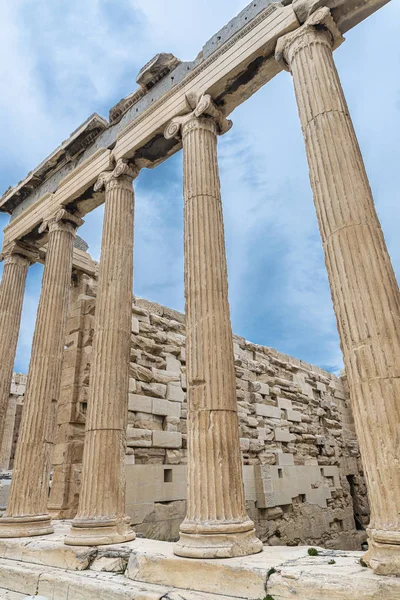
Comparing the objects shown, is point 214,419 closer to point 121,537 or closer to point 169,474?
point 121,537

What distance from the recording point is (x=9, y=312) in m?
10.8

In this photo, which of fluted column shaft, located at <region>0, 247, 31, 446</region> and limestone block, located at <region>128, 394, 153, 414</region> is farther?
fluted column shaft, located at <region>0, 247, 31, 446</region>

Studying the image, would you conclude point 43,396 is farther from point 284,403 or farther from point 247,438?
point 284,403

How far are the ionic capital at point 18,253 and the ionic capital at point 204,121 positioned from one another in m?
5.67

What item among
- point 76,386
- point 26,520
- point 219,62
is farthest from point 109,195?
point 26,520

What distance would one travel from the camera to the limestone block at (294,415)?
42.9 feet

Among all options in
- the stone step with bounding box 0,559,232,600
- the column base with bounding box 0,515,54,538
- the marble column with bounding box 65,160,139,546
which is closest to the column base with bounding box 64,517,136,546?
the marble column with bounding box 65,160,139,546

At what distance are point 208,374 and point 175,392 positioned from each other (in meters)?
4.35

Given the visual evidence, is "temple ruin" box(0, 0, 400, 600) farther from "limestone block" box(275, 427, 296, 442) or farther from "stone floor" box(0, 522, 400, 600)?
"limestone block" box(275, 427, 296, 442)

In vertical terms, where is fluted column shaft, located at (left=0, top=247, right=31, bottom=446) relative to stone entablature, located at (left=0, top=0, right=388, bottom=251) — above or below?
below

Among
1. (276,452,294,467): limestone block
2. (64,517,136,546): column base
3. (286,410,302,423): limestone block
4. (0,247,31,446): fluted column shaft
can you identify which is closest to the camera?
(64,517,136,546): column base

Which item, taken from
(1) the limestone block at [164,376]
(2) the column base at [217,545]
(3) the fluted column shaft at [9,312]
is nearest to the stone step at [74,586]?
(2) the column base at [217,545]

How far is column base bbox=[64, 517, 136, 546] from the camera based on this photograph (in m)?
6.07

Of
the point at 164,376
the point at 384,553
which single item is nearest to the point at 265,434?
the point at 164,376
